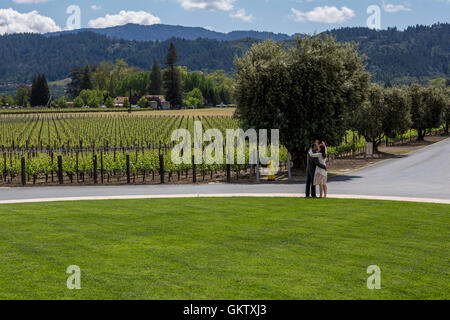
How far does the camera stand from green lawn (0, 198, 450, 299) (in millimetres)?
7684

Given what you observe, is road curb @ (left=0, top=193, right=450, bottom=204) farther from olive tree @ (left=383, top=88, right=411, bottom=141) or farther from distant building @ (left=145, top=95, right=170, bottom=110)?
distant building @ (left=145, top=95, right=170, bottom=110)

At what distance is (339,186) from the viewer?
73.7ft

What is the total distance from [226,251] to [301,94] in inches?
720

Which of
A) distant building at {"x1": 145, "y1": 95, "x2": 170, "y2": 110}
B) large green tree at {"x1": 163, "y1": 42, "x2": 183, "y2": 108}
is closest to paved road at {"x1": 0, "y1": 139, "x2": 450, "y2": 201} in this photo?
large green tree at {"x1": 163, "y1": 42, "x2": 183, "y2": 108}

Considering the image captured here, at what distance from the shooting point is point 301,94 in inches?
1062

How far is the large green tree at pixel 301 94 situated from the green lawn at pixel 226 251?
11.9 m

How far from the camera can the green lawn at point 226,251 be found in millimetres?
7684

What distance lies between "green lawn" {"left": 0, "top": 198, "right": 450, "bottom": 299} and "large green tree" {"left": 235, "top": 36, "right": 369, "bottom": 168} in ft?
38.9

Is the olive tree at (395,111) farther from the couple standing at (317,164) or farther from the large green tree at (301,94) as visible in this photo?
the couple standing at (317,164)

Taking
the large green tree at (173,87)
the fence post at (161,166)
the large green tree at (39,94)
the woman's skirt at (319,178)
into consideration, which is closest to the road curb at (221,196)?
the woman's skirt at (319,178)

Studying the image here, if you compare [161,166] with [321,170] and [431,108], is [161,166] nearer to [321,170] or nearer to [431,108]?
[321,170]
